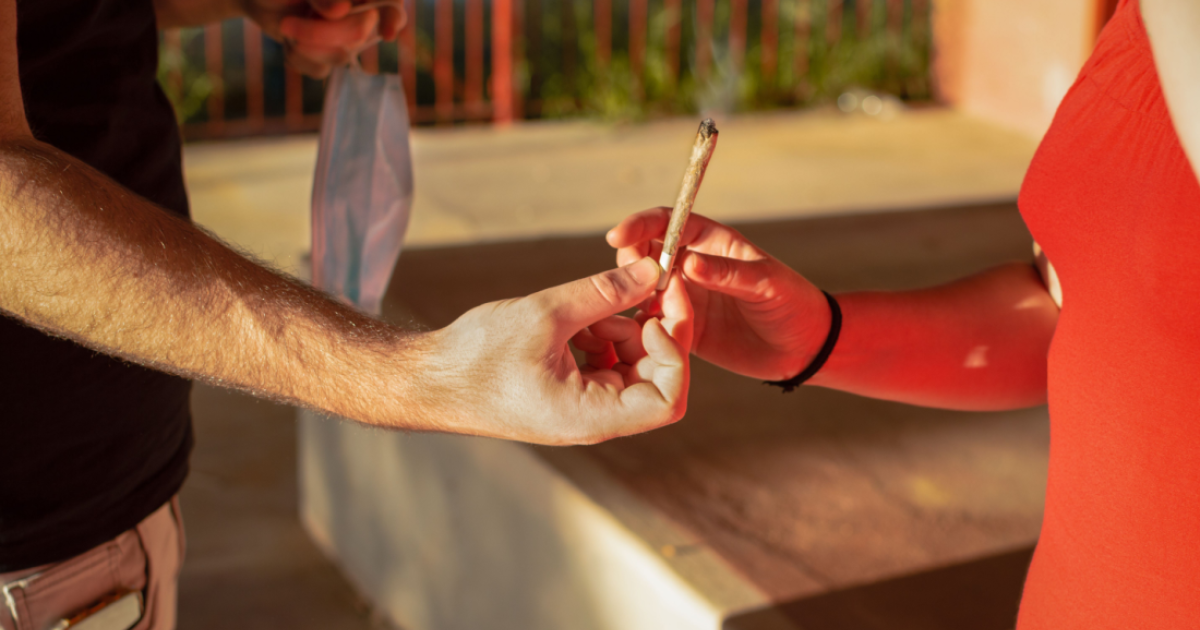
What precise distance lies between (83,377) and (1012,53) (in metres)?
5.74

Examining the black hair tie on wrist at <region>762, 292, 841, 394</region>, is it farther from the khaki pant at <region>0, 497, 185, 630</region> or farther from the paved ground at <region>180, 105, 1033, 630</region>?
the paved ground at <region>180, 105, 1033, 630</region>

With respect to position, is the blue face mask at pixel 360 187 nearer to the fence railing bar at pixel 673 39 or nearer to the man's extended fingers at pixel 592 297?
the man's extended fingers at pixel 592 297

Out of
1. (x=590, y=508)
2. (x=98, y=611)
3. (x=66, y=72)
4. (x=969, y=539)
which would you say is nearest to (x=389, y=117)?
(x=66, y=72)

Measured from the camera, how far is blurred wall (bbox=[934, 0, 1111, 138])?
18.1 feet

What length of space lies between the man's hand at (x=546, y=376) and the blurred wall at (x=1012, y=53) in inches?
190

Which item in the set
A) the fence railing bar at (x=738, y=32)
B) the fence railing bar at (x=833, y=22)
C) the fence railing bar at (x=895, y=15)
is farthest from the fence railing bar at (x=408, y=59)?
the fence railing bar at (x=895, y=15)

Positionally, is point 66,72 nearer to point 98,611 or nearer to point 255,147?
point 98,611

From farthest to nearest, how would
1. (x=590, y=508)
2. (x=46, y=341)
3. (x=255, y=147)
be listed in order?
1. (x=255, y=147)
2. (x=590, y=508)
3. (x=46, y=341)

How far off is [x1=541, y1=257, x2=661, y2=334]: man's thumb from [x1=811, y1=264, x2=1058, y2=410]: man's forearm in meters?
0.36

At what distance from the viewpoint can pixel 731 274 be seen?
1089 mm

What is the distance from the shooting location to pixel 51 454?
1166mm

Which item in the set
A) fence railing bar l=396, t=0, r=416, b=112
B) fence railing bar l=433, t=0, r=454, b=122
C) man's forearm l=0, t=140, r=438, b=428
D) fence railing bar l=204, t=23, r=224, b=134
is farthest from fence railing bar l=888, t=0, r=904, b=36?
man's forearm l=0, t=140, r=438, b=428

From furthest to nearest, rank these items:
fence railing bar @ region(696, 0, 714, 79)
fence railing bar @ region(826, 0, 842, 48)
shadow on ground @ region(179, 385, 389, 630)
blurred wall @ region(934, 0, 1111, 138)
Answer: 1. fence railing bar @ region(826, 0, 842, 48)
2. fence railing bar @ region(696, 0, 714, 79)
3. blurred wall @ region(934, 0, 1111, 138)
4. shadow on ground @ region(179, 385, 389, 630)

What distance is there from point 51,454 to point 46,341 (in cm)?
13
